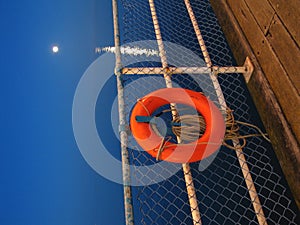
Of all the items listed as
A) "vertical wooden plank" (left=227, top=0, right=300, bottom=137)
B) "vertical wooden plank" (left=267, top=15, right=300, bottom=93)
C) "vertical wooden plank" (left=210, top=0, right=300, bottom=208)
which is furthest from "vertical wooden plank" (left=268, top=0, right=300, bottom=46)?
"vertical wooden plank" (left=210, top=0, right=300, bottom=208)

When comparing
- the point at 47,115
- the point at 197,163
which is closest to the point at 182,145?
the point at 197,163

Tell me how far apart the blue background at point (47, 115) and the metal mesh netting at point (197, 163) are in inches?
10.5

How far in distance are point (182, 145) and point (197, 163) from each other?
47 cm

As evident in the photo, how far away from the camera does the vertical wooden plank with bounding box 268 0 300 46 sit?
4.69 feet

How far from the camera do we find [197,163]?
2.03 m

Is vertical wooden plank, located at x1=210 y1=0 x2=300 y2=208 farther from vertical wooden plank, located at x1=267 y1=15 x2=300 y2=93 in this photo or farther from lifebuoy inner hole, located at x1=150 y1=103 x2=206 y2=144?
lifebuoy inner hole, located at x1=150 y1=103 x2=206 y2=144

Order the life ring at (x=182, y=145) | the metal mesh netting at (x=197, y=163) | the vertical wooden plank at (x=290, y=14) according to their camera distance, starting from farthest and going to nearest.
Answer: the metal mesh netting at (x=197, y=163) < the life ring at (x=182, y=145) < the vertical wooden plank at (x=290, y=14)

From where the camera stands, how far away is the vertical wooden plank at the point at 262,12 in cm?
166

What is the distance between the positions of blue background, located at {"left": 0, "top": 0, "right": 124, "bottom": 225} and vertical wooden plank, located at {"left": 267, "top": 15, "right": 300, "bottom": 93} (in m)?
1.15

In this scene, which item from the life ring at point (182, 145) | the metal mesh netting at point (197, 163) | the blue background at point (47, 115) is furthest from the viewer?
the blue background at point (47, 115)

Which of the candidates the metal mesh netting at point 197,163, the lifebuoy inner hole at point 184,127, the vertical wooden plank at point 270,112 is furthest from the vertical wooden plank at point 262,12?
the lifebuoy inner hole at point 184,127

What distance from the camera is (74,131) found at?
2.32m

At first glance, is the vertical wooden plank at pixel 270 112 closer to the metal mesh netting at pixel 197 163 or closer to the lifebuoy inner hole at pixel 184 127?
the metal mesh netting at pixel 197 163

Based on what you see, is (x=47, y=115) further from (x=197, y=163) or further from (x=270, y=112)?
(x=270, y=112)
